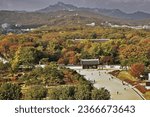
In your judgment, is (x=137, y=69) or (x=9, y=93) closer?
(x=9, y=93)

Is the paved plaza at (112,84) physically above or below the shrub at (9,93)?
below

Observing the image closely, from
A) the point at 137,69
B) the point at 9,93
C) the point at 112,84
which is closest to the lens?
the point at 9,93

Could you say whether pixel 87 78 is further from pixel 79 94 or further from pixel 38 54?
pixel 79 94

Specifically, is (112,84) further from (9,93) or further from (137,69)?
(9,93)

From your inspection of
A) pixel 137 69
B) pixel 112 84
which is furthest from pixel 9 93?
pixel 137 69

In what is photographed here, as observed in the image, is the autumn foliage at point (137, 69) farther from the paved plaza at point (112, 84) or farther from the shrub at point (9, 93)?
the shrub at point (9, 93)

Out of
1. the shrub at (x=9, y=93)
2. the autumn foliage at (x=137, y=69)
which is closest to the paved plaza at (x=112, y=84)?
the autumn foliage at (x=137, y=69)

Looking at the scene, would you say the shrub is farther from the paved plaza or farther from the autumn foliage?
the autumn foliage

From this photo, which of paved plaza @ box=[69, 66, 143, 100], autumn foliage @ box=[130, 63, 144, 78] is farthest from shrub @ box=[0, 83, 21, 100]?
autumn foliage @ box=[130, 63, 144, 78]
